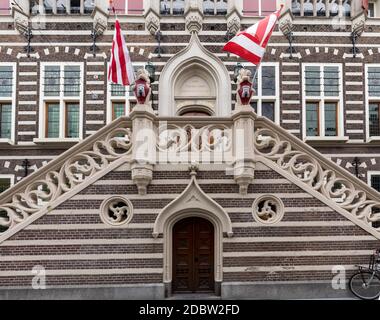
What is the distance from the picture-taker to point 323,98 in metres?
17.0

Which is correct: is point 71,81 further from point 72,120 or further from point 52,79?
point 72,120

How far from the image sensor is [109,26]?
17375 millimetres

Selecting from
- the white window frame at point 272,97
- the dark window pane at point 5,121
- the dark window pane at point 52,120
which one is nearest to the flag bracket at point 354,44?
the white window frame at point 272,97

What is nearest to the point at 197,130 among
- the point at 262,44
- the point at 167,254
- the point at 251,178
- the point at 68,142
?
the point at 251,178

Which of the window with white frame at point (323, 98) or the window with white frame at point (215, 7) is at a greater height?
the window with white frame at point (215, 7)

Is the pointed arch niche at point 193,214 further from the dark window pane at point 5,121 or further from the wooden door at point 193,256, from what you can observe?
the dark window pane at point 5,121

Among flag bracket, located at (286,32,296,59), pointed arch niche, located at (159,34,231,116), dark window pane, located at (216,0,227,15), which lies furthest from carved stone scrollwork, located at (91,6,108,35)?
flag bracket, located at (286,32,296,59)

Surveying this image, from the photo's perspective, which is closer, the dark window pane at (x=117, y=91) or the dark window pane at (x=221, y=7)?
the dark window pane at (x=117, y=91)

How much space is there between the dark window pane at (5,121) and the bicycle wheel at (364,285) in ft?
44.6

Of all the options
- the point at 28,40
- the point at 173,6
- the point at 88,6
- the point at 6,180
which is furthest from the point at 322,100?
the point at 6,180

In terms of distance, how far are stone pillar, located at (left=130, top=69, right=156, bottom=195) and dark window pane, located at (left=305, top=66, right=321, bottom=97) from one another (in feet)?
29.9

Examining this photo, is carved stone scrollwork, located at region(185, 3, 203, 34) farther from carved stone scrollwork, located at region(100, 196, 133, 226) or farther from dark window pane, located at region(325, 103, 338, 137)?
carved stone scrollwork, located at region(100, 196, 133, 226)

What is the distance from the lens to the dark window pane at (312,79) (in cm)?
1714
